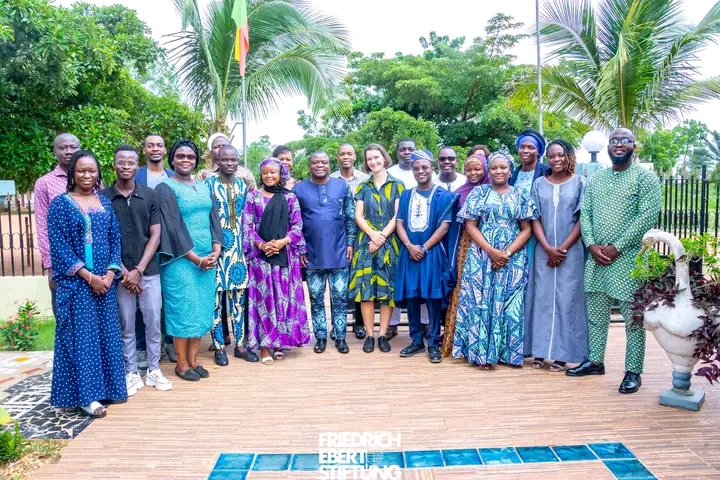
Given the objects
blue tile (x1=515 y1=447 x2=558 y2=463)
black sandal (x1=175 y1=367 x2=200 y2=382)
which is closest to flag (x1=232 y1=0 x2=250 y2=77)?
black sandal (x1=175 y1=367 x2=200 y2=382)

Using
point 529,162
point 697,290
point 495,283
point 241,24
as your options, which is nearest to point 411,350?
point 495,283

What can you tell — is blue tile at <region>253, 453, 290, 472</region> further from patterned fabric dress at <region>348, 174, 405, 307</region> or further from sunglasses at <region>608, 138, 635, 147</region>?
sunglasses at <region>608, 138, 635, 147</region>

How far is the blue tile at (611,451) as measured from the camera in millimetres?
3322

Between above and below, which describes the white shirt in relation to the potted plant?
above

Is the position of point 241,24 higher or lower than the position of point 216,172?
higher

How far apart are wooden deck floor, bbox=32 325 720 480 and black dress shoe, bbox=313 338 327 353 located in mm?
384

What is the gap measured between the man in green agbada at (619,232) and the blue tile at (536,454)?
129 centimetres

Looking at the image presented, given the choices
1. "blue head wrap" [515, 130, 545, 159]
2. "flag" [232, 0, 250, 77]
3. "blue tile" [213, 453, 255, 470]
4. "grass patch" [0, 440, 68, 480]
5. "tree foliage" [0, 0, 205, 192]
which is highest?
"flag" [232, 0, 250, 77]

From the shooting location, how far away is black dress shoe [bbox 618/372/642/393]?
4348 mm

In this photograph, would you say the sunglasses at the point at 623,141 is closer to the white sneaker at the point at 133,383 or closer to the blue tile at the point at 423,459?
the blue tile at the point at 423,459

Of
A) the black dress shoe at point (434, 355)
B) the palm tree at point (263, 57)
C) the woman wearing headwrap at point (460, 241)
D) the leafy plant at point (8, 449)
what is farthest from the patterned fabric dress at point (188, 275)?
the palm tree at point (263, 57)

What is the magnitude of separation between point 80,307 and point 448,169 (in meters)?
3.36

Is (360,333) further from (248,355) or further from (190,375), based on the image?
(190,375)

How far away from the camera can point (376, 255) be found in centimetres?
543
